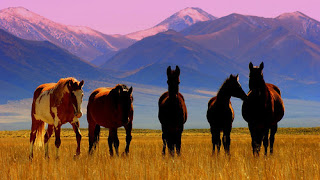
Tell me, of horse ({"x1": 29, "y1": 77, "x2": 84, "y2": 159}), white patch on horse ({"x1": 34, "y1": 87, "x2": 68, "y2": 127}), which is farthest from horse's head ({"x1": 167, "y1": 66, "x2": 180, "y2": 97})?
white patch on horse ({"x1": 34, "y1": 87, "x2": 68, "y2": 127})

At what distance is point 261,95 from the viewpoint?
637 inches

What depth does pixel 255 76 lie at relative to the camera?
15.7 m

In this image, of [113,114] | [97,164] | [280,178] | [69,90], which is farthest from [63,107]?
[280,178]

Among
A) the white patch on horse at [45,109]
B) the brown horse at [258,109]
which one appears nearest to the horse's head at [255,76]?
the brown horse at [258,109]

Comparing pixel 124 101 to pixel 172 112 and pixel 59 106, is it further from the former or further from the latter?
pixel 59 106

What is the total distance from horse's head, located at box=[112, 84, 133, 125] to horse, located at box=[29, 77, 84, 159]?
1282mm

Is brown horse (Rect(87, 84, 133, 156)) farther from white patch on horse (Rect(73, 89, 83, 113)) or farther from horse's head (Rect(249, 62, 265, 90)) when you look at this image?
horse's head (Rect(249, 62, 265, 90))

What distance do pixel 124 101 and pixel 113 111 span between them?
2.62ft

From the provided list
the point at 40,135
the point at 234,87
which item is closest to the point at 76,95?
the point at 40,135

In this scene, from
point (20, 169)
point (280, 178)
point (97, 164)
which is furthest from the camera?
point (97, 164)

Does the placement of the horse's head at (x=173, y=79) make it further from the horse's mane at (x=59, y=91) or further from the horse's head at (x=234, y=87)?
the horse's mane at (x=59, y=91)

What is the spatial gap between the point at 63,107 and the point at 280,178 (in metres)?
8.19

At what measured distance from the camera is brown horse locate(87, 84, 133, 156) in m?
15.6

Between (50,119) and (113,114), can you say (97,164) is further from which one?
(50,119)
